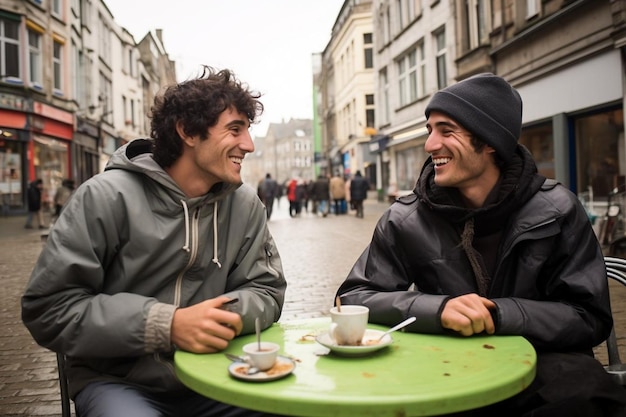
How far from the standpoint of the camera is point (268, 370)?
5.51ft

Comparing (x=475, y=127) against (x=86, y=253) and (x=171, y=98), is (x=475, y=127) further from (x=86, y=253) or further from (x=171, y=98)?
(x=86, y=253)

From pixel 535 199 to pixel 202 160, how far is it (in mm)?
1280

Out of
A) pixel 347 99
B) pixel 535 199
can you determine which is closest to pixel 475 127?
pixel 535 199

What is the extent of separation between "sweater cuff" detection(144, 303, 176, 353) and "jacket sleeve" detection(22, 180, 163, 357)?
0.6 inches

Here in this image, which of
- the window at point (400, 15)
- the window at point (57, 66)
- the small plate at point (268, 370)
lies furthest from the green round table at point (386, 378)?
the window at point (400, 15)

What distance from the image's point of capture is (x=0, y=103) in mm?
20297

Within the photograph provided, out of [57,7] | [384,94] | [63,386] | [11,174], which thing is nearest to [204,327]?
[63,386]

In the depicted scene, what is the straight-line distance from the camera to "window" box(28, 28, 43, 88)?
22.6 m

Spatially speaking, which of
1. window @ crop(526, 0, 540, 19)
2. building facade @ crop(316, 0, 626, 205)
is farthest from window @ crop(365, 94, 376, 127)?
window @ crop(526, 0, 540, 19)

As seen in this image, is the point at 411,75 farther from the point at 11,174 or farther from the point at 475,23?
the point at 11,174

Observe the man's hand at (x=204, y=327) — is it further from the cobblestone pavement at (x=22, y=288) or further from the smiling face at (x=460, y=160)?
the cobblestone pavement at (x=22, y=288)

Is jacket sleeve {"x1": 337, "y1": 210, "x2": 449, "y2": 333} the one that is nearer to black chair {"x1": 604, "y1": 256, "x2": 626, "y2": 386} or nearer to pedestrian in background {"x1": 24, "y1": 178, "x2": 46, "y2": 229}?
black chair {"x1": 604, "y1": 256, "x2": 626, "y2": 386}

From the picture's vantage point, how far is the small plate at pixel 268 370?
63.2 inches

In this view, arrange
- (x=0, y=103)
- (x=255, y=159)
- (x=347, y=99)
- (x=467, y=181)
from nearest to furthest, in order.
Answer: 1. (x=467, y=181)
2. (x=0, y=103)
3. (x=347, y=99)
4. (x=255, y=159)
